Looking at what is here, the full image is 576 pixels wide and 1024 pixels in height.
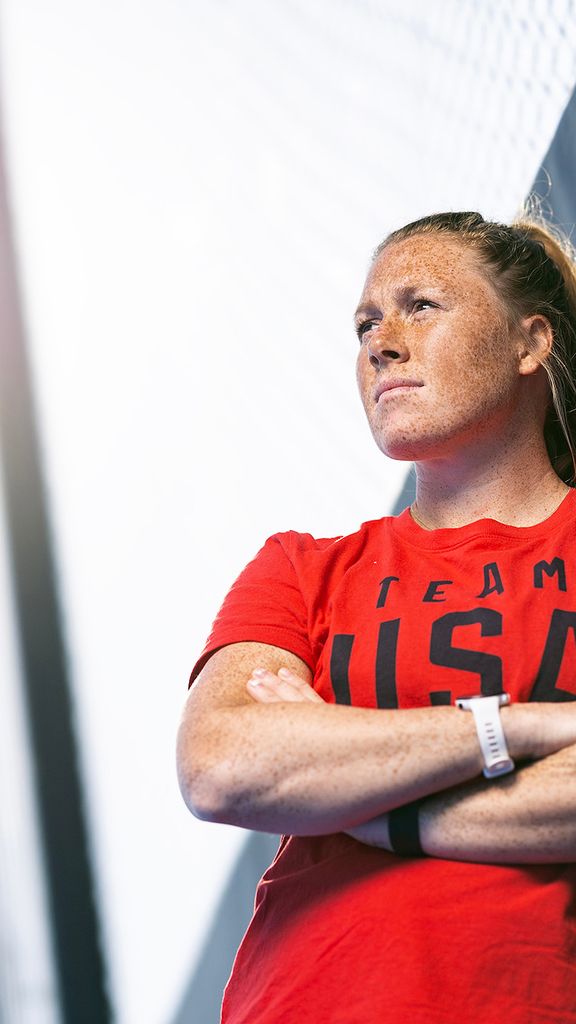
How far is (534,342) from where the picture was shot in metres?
1.20

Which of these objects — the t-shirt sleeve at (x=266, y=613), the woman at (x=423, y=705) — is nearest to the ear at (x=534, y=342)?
the woman at (x=423, y=705)

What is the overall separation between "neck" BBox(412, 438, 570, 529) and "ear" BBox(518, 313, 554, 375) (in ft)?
0.33

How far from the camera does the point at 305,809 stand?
83cm

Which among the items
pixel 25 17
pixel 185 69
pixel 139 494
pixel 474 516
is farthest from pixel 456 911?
pixel 25 17

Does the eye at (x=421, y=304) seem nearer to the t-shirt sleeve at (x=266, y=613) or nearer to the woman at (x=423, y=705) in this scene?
the woman at (x=423, y=705)

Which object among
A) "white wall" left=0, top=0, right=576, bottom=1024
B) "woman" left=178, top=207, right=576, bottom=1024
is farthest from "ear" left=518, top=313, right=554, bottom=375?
"white wall" left=0, top=0, right=576, bottom=1024

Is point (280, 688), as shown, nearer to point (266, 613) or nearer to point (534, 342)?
point (266, 613)

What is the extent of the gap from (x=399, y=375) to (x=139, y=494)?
1.38m

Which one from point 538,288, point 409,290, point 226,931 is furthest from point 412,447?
point 226,931

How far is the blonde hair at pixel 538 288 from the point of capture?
1.19 m

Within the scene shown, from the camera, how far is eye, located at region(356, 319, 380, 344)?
1189 millimetres

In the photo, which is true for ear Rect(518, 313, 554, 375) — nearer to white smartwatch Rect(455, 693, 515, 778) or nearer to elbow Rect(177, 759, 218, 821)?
white smartwatch Rect(455, 693, 515, 778)

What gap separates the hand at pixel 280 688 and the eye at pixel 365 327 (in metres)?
0.43

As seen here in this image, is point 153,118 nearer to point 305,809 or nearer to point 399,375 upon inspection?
point 399,375
